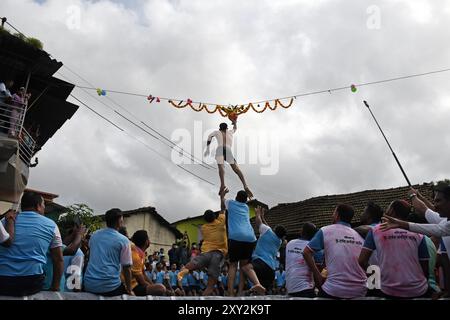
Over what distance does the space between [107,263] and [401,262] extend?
3.25m

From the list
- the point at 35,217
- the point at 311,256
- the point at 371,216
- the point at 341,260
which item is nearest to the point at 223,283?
the point at 371,216

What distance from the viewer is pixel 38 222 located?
15.9 ft

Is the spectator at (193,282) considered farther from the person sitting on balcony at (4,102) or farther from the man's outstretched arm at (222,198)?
the person sitting on balcony at (4,102)

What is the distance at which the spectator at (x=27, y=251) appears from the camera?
4590 millimetres

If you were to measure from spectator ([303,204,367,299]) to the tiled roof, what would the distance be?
17.7 m

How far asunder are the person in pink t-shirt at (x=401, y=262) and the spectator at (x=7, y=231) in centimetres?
371

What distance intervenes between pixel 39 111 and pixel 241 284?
1437 centimetres

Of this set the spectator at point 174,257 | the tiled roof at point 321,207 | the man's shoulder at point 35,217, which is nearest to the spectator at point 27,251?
the man's shoulder at point 35,217

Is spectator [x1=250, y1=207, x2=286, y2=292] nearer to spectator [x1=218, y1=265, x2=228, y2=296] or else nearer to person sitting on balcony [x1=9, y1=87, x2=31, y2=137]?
spectator [x1=218, y1=265, x2=228, y2=296]

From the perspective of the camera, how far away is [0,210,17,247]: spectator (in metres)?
4.50

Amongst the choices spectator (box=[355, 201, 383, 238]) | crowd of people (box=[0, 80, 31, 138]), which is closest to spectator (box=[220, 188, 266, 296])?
spectator (box=[355, 201, 383, 238])

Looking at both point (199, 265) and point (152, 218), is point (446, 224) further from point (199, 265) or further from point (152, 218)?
point (152, 218)

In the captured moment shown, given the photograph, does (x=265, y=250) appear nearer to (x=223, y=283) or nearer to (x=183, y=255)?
(x=223, y=283)

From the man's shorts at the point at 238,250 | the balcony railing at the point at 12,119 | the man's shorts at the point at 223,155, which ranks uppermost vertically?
the balcony railing at the point at 12,119
